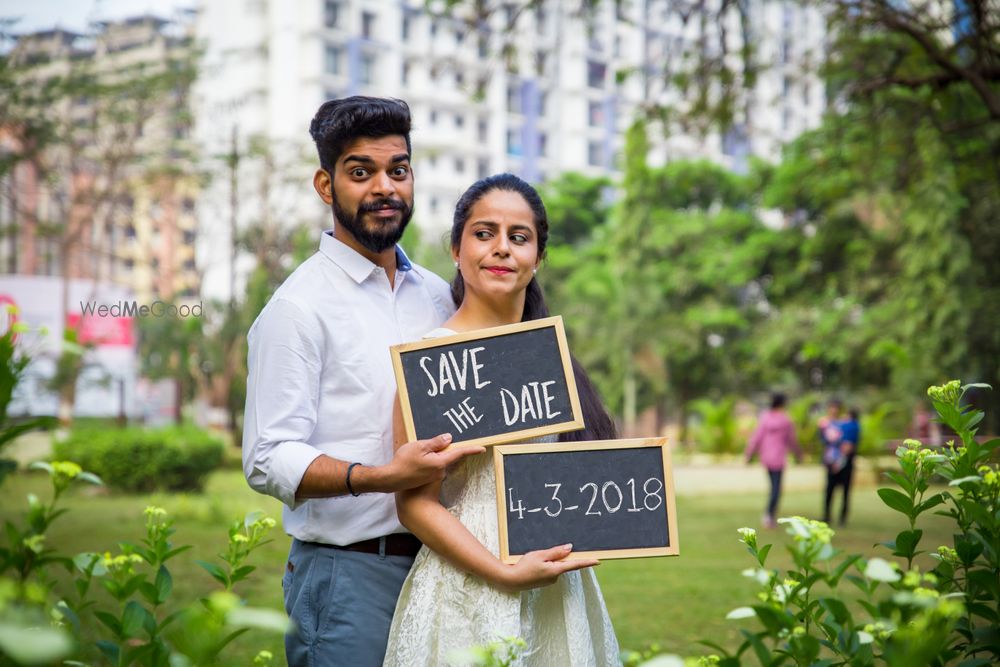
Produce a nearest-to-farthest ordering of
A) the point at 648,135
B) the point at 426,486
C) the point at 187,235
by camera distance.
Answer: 1. the point at 426,486
2. the point at 648,135
3. the point at 187,235

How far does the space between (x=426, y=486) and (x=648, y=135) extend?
29.5 feet

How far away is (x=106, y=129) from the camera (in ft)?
83.8

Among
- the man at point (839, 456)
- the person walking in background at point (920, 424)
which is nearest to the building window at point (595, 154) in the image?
the person walking in background at point (920, 424)

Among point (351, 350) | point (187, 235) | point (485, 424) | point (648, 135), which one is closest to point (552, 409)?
point (485, 424)

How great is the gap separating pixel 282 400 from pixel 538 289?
2.43ft

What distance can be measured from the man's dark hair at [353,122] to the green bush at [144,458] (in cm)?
1508

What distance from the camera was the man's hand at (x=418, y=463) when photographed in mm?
2416

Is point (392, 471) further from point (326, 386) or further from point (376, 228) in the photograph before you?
point (376, 228)

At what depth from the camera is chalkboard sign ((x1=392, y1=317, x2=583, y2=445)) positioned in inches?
99.7

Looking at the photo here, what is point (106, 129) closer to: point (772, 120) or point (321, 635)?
point (321, 635)

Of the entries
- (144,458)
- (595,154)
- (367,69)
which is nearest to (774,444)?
(144,458)

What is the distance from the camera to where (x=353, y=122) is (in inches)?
107

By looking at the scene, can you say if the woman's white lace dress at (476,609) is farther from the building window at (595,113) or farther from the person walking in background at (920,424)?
the building window at (595,113)

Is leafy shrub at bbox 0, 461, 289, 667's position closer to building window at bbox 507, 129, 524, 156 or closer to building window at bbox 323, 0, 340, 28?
building window at bbox 323, 0, 340, 28
